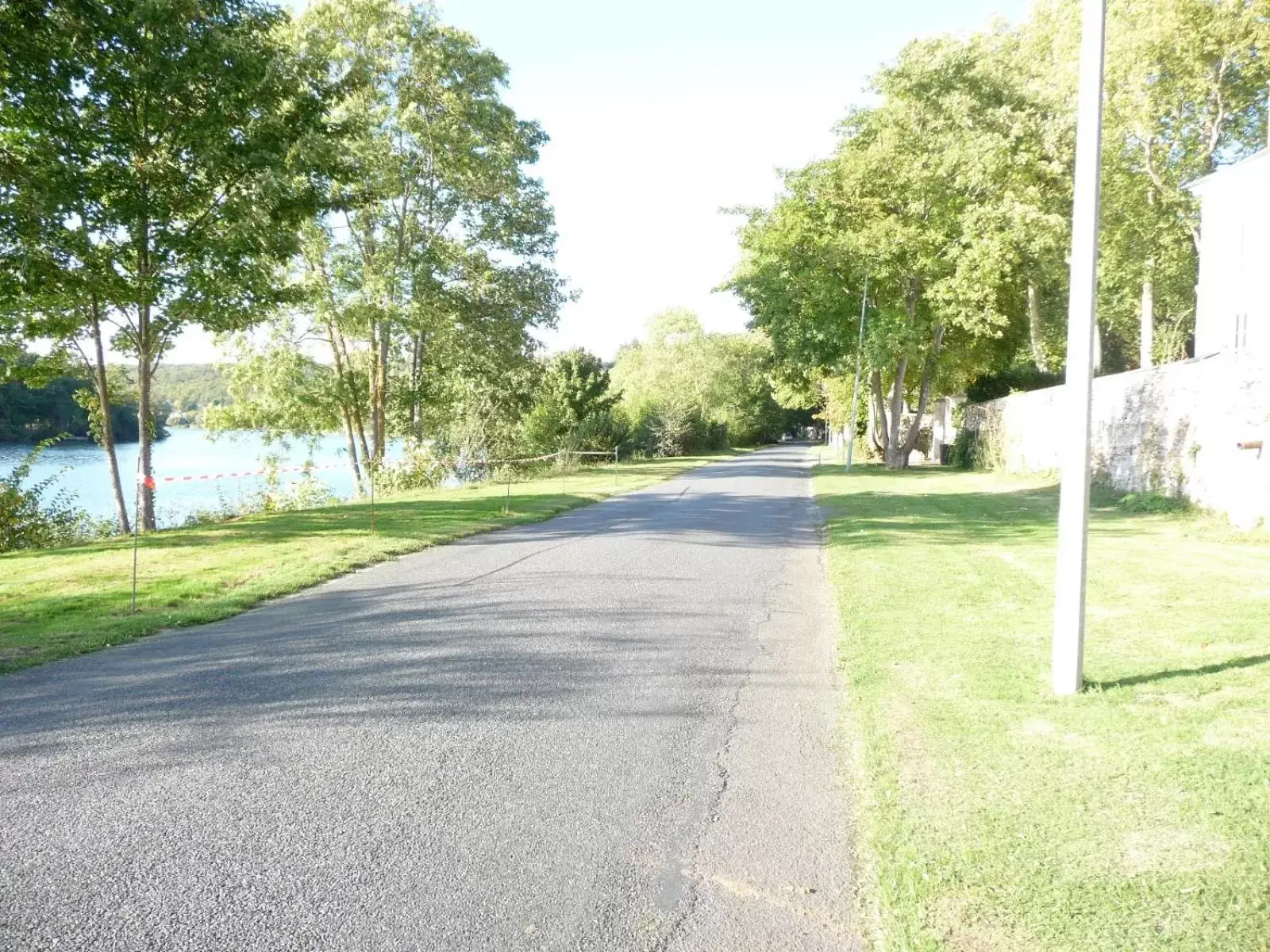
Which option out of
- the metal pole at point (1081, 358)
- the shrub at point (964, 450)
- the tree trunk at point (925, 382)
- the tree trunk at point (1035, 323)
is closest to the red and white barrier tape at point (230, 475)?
the metal pole at point (1081, 358)

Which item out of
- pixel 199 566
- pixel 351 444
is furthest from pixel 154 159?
pixel 351 444

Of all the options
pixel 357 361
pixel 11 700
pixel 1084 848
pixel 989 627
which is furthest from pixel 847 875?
pixel 357 361

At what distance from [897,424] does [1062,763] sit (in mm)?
31416

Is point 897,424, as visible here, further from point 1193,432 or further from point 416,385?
point 1193,432

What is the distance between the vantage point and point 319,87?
54.1 feet

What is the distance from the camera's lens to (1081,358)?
17.2 ft

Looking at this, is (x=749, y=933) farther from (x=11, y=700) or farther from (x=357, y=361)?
(x=357, y=361)

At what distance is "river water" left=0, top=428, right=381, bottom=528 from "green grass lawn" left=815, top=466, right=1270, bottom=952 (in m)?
12.4

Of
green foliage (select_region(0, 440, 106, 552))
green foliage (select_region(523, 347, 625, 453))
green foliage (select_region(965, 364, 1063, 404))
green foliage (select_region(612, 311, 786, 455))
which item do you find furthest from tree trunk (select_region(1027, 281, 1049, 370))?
green foliage (select_region(0, 440, 106, 552))

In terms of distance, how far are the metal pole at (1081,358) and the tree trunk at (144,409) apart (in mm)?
14944

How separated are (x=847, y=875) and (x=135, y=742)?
11.7 ft

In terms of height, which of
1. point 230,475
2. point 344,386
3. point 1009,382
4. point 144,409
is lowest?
point 230,475

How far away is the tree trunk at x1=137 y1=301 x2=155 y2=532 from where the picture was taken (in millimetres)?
15789

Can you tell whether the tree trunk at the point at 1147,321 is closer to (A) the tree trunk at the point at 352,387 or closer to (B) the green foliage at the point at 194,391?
(A) the tree trunk at the point at 352,387
